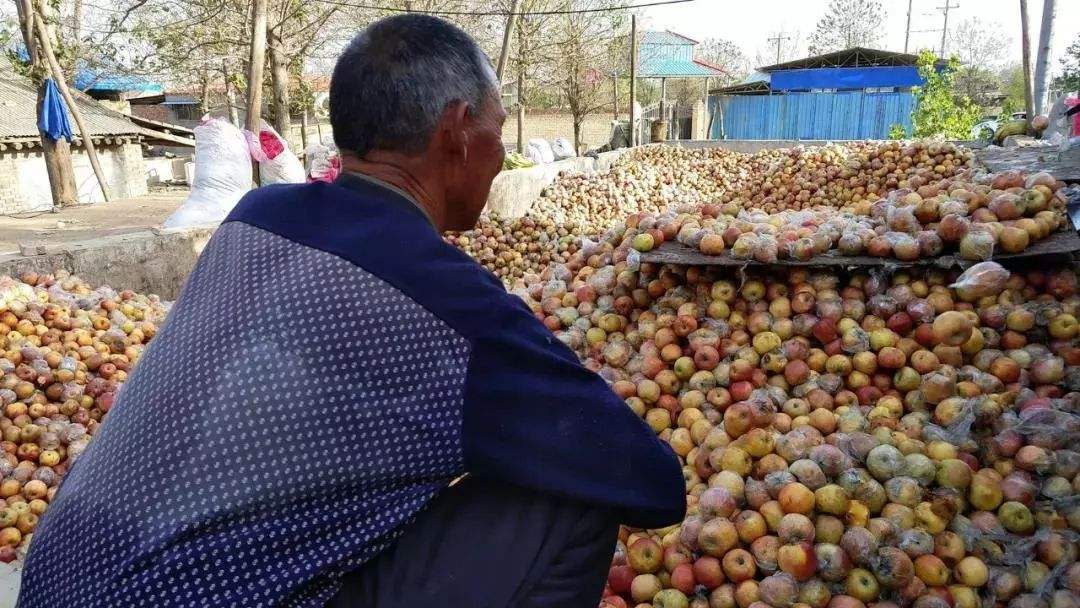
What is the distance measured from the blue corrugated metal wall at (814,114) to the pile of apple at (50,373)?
2414cm

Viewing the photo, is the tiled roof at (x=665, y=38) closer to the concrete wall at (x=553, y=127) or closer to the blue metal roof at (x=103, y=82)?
the concrete wall at (x=553, y=127)

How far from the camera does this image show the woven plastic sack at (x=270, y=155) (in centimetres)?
769

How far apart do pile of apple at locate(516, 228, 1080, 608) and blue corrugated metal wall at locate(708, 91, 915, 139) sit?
23355 mm

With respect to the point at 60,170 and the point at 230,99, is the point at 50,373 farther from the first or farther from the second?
the point at 230,99

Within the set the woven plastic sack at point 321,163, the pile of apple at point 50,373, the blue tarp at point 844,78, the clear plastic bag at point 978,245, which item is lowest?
the pile of apple at point 50,373

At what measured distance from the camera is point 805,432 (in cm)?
253

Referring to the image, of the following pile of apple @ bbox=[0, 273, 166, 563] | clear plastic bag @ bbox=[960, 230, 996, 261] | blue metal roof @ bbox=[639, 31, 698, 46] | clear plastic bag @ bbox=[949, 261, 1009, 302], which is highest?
blue metal roof @ bbox=[639, 31, 698, 46]

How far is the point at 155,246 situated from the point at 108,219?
11.1m

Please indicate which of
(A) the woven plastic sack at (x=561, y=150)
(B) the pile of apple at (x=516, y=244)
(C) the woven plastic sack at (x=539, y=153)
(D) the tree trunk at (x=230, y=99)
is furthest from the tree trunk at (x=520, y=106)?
(B) the pile of apple at (x=516, y=244)

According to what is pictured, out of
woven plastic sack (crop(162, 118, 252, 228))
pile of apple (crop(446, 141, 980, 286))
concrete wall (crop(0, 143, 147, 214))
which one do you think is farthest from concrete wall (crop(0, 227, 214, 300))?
concrete wall (crop(0, 143, 147, 214))

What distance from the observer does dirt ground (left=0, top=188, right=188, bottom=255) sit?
469 inches

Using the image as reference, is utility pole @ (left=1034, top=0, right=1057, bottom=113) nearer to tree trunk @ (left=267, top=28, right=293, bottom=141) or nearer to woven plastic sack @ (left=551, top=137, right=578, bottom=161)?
woven plastic sack @ (left=551, top=137, right=578, bottom=161)

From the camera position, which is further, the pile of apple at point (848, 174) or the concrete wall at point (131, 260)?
the pile of apple at point (848, 174)

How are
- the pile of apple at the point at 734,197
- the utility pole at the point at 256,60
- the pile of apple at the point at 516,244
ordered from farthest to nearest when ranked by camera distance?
the utility pole at the point at 256,60 < the pile of apple at the point at 516,244 < the pile of apple at the point at 734,197
